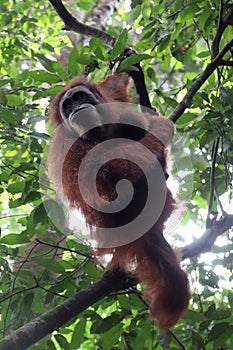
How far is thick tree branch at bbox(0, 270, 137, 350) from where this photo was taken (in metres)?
1.79

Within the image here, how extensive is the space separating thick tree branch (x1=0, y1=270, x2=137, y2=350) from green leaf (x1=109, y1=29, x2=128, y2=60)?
3.35 ft

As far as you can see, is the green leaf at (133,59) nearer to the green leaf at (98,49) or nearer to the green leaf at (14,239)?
the green leaf at (98,49)

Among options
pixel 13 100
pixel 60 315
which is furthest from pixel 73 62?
pixel 60 315

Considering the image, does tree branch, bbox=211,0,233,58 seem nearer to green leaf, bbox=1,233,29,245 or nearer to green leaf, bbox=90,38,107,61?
green leaf, bbox=90,38,107,61

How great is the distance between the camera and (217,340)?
2.30 m

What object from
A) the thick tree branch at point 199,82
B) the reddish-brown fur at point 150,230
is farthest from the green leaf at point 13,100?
the thick tree branch at point 199,82

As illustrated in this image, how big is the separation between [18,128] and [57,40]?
2.48 metres

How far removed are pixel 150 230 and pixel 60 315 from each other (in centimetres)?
79

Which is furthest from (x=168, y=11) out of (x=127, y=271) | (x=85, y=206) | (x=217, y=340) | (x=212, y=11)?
(x=217, y=340)

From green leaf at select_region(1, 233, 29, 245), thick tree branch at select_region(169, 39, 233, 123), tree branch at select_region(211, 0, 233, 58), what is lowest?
green leaf at select_region(1, 233, 29, 245)

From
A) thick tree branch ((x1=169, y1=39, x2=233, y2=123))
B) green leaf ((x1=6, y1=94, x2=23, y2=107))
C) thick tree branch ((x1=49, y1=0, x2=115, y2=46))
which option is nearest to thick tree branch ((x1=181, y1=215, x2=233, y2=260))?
thick tree branch ((x1=169, y1=39, x2=233, y2=123))

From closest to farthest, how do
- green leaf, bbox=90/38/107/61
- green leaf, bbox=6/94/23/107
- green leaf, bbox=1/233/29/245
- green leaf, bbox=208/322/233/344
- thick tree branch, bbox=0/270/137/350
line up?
thick tree branch, bbox=0/270/137/350 → green leaf, bbox=208/322/233/344 → green leaf, bbox=90/38/107/61 → green leaf, bbox=1/233/29/245 → green leaf, bbox=6/94/23/107

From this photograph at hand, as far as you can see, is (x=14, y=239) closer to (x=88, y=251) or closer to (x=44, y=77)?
(x=88, y=251)

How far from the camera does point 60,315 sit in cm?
197
